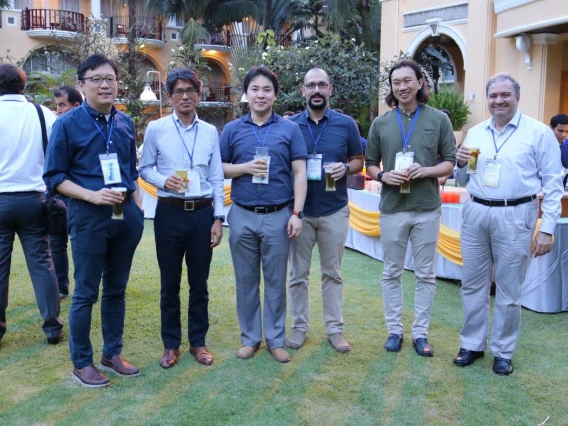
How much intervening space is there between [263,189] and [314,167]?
0.40 metres

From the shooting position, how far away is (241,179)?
162 inches

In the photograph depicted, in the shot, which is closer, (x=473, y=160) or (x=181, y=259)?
(x=473, y=160)

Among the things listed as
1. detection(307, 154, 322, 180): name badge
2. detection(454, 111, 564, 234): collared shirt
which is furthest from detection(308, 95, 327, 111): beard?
detection(454, 111, 564, 234): collared shirt

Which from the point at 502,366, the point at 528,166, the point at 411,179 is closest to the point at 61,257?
the point at 411,179

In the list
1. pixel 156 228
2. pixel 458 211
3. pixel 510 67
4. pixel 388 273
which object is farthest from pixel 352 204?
pixel 510 67

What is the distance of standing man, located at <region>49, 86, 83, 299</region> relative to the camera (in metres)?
5.50

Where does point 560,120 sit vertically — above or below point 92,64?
below

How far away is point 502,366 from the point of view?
4020 mm

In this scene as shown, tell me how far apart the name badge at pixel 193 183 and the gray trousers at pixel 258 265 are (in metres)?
0.37

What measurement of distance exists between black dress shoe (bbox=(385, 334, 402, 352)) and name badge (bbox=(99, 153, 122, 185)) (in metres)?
2.18

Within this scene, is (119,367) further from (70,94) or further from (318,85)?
(70,94)

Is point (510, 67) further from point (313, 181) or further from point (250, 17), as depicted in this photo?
point (250, 17)

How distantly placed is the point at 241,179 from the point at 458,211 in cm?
318

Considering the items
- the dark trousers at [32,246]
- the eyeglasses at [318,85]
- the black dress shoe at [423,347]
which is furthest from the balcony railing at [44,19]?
the black dress shoe at [423,347]
